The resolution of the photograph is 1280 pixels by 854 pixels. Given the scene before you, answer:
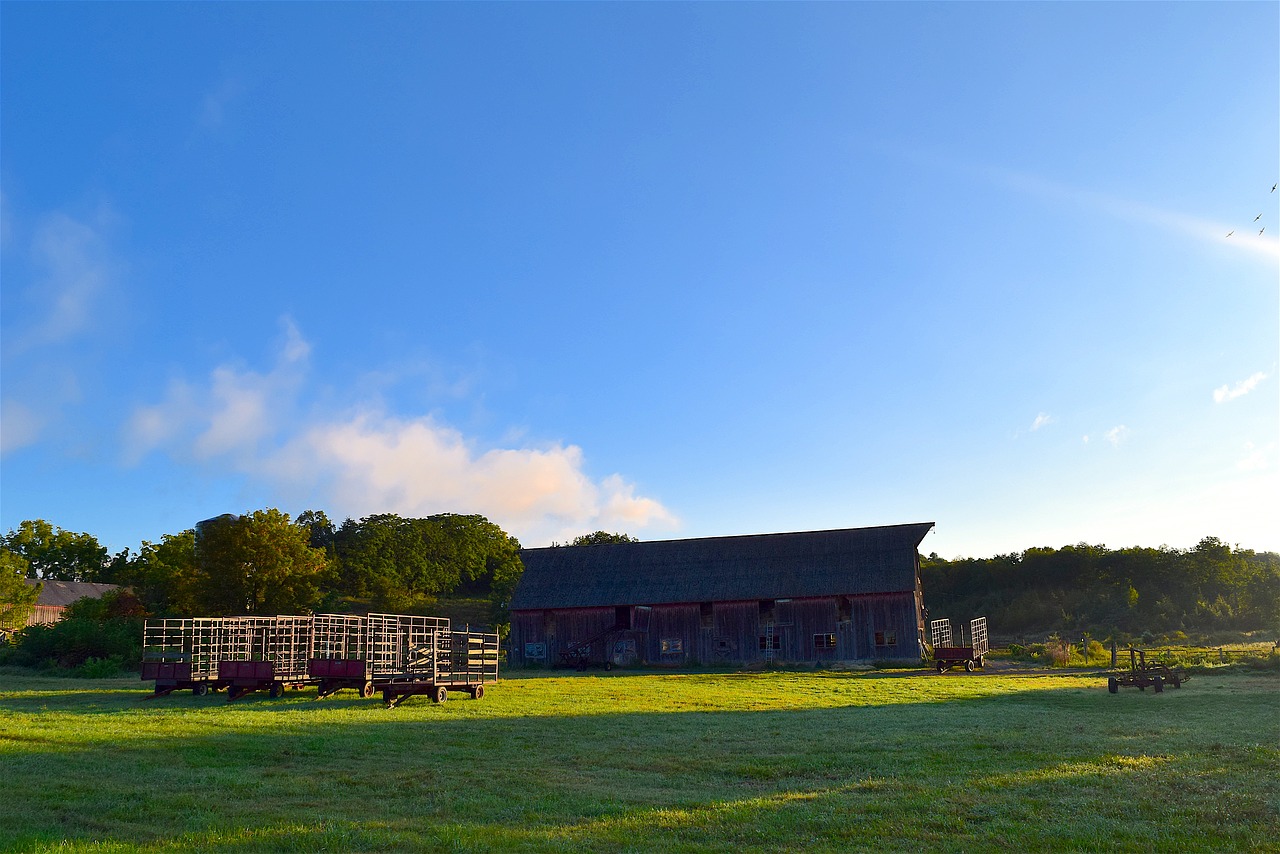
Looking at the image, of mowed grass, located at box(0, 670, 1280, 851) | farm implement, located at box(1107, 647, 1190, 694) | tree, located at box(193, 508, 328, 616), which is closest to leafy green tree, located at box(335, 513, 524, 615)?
tree, located at box(193, 508, 328, 616)

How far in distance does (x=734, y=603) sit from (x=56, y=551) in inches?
3333

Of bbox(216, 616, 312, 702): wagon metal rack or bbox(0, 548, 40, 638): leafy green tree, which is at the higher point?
bbox(0, 548, 40, 638): leafy green tree

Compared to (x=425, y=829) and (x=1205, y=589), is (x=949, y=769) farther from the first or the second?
(x=1205, y=589)

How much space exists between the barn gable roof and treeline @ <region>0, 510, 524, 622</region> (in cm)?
1453

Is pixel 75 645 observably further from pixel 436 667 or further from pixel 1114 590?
pixel 1114 590

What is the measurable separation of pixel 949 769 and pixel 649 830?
591cm

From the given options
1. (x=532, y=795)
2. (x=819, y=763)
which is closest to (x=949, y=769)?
(x=819, y=763)

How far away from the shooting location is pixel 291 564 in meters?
48.3

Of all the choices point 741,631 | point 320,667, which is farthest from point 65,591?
point 320,667

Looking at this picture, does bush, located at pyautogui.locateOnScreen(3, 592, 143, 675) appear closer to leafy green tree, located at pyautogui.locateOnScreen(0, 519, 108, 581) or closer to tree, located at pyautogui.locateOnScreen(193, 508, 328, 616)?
tree, located at pyautogui.locateOnScreen(193, 508, 328, 616)

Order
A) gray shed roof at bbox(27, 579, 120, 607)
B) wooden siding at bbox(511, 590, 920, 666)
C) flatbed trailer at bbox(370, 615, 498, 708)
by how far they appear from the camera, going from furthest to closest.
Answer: gray shed roof at bbox(27, 579, 120, 607) → wooden siding at bbox(511, 590, 920, 666) → flatbed trailer at bbox(370, 615, 498, 708)

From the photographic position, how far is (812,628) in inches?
2051

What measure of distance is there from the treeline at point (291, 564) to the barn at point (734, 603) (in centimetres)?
1405

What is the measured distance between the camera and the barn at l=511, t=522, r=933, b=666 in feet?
169
